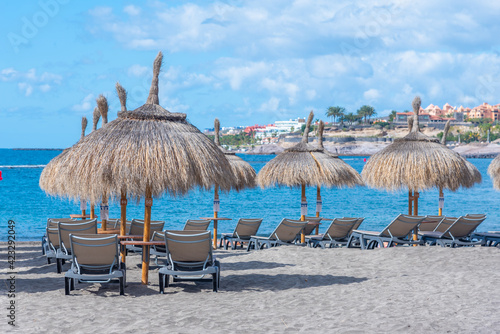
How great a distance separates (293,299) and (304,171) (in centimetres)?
528

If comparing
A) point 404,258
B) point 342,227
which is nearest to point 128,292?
point 404,258

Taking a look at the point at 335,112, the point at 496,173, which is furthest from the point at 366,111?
the point at 496,173

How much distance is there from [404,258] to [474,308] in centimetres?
326

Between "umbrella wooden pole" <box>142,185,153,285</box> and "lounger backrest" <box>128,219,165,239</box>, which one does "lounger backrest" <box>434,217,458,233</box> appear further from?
"umbrella wooden pole" <box>142,185,153,285</box>

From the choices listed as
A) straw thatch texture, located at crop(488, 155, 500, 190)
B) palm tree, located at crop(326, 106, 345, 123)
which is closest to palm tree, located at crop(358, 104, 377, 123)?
palm tree, located at crop(326, 106, 345, 123)

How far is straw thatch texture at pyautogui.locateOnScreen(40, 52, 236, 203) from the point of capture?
614 centimetres

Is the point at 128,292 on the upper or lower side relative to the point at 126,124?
lower

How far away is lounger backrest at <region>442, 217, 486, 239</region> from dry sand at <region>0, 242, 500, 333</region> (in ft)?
3.96

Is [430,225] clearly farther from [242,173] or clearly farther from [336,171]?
[242,173]

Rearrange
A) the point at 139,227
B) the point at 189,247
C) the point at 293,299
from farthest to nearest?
the point at 139,227, the point at 189,247, the point at 293,299

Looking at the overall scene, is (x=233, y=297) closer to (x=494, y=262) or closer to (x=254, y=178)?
(x=494, y=262)

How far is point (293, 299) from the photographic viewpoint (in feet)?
19.6

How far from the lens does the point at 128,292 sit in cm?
641

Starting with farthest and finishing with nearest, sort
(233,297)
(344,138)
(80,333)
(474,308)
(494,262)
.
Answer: (344,138)
(494,262)
(233,297)
(474,308)
(80,333)
